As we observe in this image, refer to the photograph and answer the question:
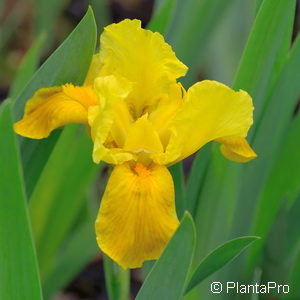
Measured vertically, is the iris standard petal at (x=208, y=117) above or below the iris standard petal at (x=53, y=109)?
above

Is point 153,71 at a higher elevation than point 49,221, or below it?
higher

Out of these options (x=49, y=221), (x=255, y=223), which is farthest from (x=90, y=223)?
(x=255, y=223)

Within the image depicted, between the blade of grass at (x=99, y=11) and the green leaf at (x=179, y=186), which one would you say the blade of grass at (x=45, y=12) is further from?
the green leaf at (x=179, y=186)

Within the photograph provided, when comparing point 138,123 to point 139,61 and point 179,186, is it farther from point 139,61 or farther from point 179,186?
point 179,186

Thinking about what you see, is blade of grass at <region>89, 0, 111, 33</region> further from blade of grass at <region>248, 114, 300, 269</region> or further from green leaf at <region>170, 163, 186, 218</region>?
green leaf at <region>170, 163, 186, 218</region>

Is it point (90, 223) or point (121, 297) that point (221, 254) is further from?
point (90, 223)

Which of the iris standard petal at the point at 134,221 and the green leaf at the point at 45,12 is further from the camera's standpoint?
the green leaf at the point at 45,12

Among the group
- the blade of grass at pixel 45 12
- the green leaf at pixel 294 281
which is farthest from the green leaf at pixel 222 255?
the blade of grass at pixel 45 12

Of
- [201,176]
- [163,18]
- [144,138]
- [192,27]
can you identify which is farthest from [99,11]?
[144,138]
